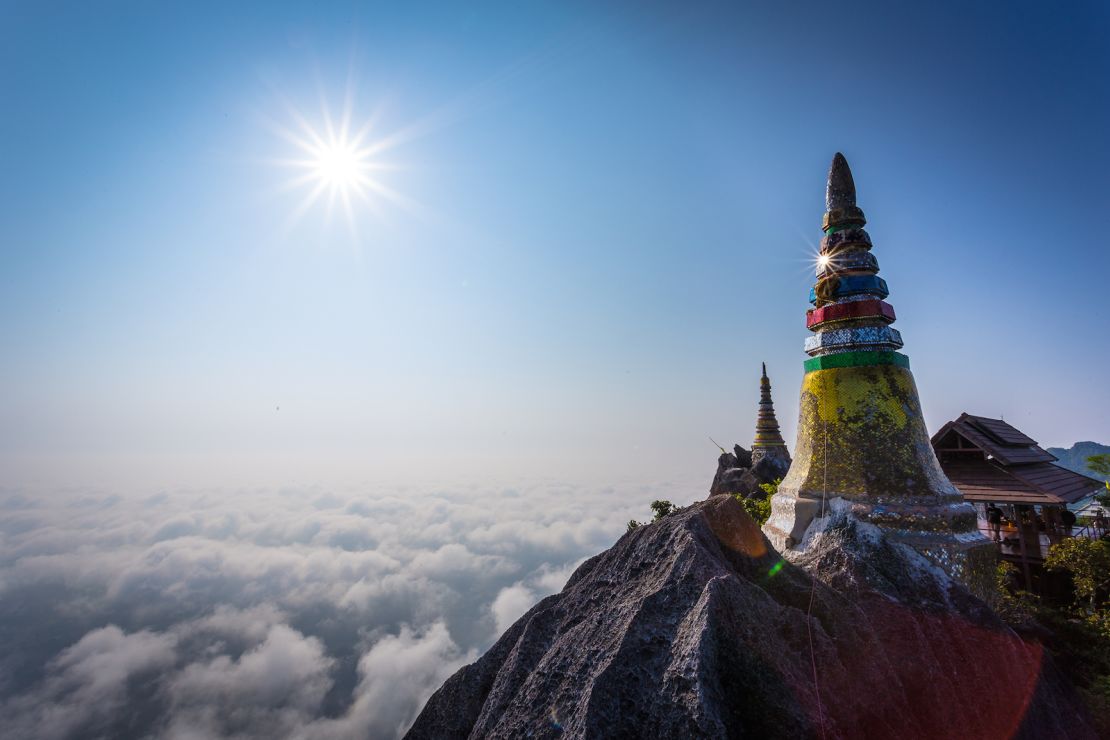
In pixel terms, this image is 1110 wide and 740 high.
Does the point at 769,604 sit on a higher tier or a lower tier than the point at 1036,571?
higher

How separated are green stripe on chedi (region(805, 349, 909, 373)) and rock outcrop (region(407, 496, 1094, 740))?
265 cm

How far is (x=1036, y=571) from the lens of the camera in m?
14.8

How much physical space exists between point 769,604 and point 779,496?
377 cm

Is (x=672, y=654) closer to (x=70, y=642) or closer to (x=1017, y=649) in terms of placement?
(x=1017, y=649)

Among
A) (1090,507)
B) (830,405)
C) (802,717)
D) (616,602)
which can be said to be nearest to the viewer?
(802,717)

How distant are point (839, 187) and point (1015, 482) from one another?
1378cm

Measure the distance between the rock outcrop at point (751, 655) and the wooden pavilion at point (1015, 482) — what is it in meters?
13.9

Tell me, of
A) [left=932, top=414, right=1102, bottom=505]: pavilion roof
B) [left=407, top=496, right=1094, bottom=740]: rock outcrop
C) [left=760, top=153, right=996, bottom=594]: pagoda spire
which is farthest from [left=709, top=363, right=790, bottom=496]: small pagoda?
[left=407, top=496, right=1094, bottom=740]: rock outcrop

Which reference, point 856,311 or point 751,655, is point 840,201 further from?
point 751,655

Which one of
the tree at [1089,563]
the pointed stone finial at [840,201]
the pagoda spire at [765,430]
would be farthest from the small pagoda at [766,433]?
the pointed stone finial at [840,201]

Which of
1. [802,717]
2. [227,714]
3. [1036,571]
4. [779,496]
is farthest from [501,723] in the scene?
[227,714]

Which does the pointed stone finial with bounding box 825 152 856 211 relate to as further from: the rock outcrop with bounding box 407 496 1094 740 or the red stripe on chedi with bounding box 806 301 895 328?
the rock outcrop with bounding box 407 496 1094 740

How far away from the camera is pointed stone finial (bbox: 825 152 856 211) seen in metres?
7.02

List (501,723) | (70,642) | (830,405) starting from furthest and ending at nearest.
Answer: (70,642) < (830,405) < (501,723)
